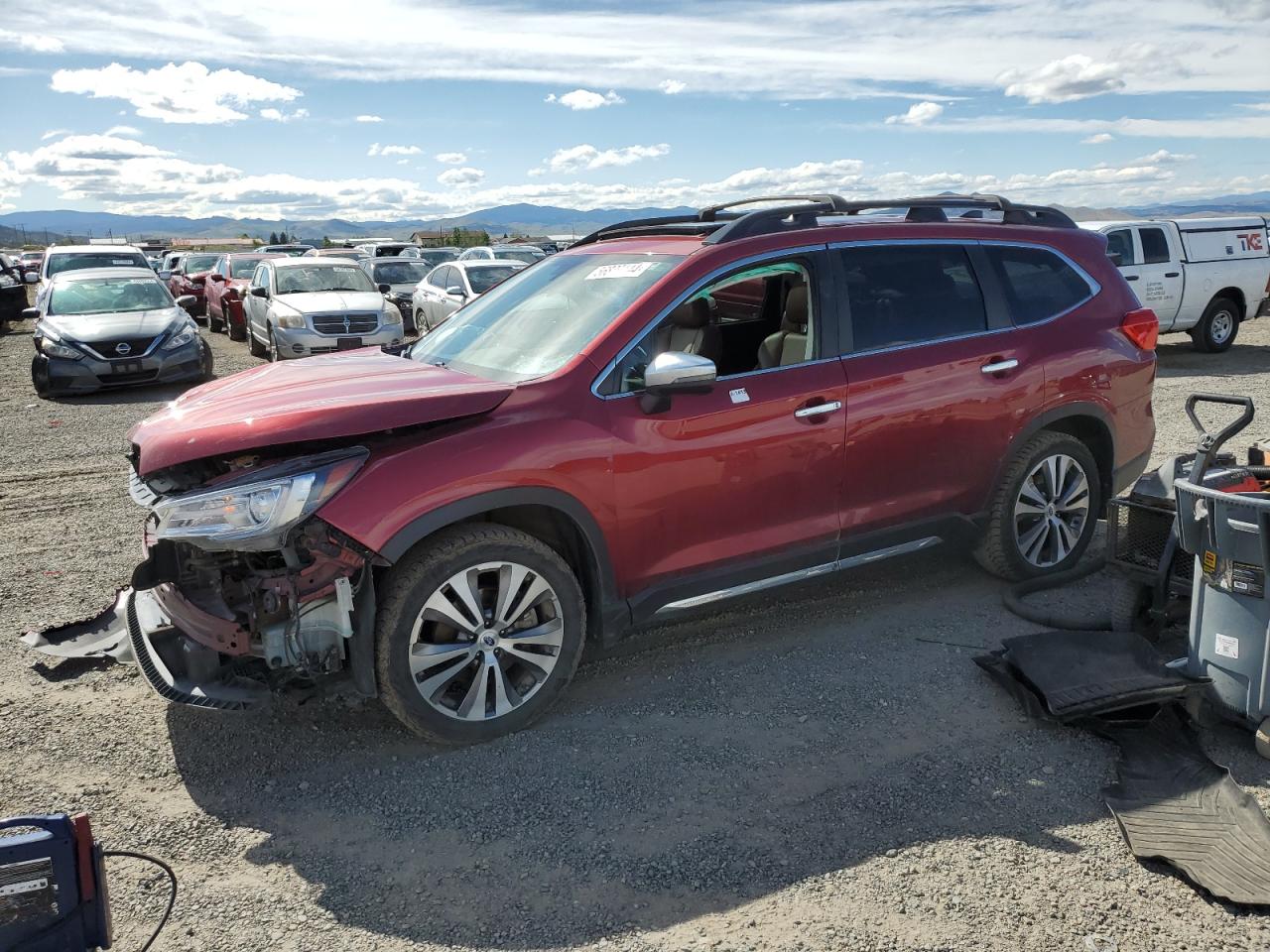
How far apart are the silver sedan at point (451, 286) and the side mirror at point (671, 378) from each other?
12310 millimetres

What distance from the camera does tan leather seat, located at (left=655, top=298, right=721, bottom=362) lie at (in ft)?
14.6

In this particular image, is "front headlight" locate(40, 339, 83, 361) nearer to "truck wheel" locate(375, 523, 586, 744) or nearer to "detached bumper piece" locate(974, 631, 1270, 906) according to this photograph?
"truck wheel" locate(375, 523, 586, 744)

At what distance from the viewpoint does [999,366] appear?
191 inches

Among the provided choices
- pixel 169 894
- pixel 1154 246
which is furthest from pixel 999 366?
pixel 1154 246

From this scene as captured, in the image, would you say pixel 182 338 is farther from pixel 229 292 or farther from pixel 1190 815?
pixel 1190 815

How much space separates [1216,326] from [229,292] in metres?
17.2

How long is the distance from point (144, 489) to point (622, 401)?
1.87 m

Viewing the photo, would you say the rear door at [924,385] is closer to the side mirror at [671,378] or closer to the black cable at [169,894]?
the side mirror at [671,378]

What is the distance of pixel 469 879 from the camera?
10.0 feet

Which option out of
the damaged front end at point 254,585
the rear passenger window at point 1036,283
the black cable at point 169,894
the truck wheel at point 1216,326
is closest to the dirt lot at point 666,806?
the black cable at point 169,894

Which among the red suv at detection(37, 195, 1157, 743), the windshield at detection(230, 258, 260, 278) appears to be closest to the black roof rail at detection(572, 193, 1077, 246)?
the red suv at detection(37, 195, 1157, 743)

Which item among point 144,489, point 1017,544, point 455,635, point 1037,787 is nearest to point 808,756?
point 1037,787

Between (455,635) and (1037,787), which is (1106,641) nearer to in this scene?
(1037,787)

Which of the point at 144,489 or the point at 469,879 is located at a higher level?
the point at 144,489
